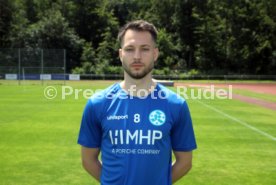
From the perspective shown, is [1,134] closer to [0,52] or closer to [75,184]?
[75,184]

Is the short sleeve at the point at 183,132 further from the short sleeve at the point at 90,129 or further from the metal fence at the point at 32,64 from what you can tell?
the metal fence at the point at 32,64

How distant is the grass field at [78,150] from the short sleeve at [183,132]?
15.3ft

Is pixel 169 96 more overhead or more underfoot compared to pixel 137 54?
more underfoot

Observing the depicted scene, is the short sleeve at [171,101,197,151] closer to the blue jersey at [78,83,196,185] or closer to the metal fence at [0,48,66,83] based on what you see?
the blue jersey at [78,83,196,185]

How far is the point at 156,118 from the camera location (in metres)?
3.05

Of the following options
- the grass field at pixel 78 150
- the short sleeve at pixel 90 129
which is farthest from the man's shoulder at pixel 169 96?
the grass field at pixel 78 150

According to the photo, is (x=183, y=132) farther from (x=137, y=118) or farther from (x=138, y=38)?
(x=138, y=38)

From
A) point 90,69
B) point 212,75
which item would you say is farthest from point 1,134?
point 212,75

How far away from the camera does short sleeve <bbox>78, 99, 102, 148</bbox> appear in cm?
320

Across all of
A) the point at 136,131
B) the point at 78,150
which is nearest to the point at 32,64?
the point at 78,150

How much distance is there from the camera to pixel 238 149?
1091 centimetres

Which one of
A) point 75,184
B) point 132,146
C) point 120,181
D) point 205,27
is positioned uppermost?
point 205,27

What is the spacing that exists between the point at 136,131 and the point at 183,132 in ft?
1.29

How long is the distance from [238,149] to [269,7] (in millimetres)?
60277
